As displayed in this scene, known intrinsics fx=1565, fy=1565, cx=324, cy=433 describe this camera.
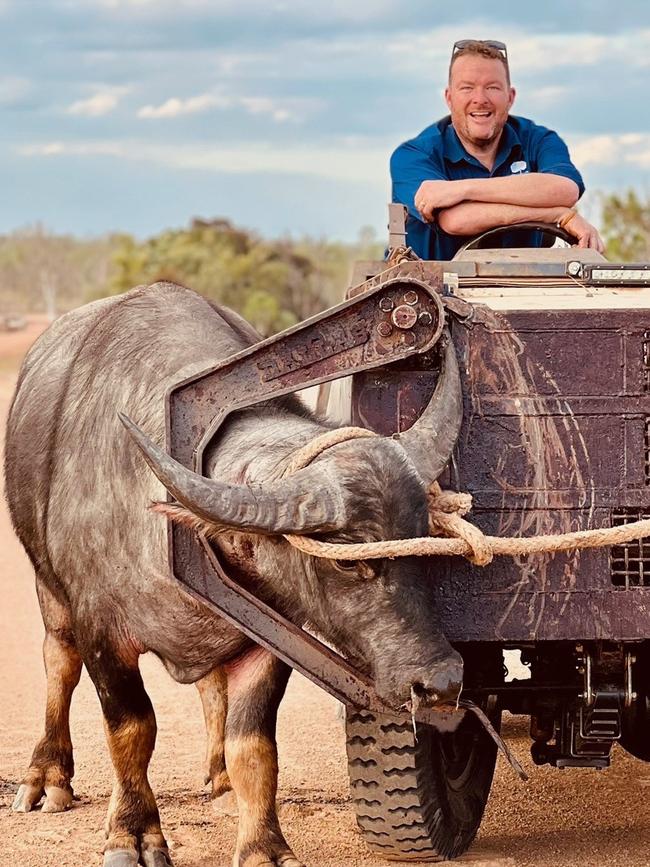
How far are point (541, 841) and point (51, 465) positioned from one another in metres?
2.30

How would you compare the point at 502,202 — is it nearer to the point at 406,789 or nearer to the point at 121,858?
the point at 406,789

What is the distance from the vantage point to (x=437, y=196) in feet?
20.0

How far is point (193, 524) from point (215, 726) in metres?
2.37

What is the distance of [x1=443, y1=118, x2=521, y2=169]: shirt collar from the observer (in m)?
6.88

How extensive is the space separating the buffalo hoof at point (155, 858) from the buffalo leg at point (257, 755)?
0.31 metres

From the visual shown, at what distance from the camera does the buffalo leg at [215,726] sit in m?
6.46

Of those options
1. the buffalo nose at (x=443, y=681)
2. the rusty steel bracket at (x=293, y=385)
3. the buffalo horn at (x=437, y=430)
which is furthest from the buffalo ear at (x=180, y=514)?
the buffalo nose at (x=443, y=681)

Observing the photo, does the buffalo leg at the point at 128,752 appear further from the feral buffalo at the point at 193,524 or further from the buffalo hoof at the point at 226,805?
the buffalo hoof at the point at 226,805

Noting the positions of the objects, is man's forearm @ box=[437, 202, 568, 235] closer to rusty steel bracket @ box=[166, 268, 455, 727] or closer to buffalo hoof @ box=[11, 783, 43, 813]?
rusty steel bracket @ box=[166, 268, 455, 727]

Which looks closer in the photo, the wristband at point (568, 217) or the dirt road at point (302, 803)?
the dirt road at point (302, 803)

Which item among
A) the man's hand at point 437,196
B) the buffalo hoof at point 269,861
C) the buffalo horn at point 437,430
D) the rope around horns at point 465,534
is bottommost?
the buffalo hoof at point 269,861

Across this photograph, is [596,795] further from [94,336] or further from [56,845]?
[94,336]

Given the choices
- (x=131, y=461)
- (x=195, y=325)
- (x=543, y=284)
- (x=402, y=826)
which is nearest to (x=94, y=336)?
(x=195, y=325)

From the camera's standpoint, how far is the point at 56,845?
232 inches
